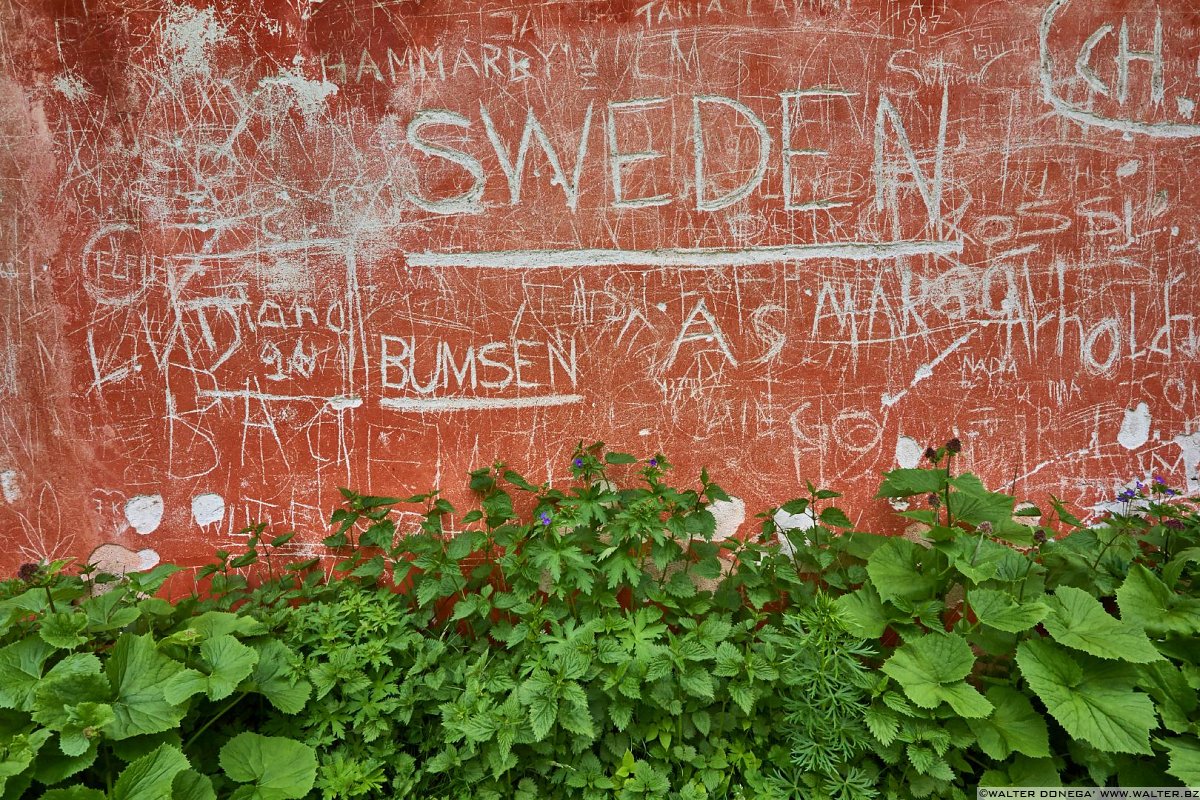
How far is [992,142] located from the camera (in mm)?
3053

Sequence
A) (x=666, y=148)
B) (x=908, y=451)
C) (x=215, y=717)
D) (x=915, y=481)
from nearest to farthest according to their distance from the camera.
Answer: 1. (x=215, y=717)
2. (x=915, y=481)
3. (x=666, y=148)
4. (x=908, y=451)

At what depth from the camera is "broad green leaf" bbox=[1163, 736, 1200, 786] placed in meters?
2.22

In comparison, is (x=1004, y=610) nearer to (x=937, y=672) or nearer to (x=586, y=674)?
(x=937, y=672)

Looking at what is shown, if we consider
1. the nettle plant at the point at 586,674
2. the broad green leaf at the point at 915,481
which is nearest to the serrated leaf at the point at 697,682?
the nettle plant at the point at 586,674

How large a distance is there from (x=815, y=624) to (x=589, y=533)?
964 mm

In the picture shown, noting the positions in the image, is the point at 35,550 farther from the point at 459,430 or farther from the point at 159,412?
the point at 459,430

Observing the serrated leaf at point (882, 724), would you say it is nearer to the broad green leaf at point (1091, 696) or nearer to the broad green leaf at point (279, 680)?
the broad green leaf at point (1091, 696)

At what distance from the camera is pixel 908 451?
316 cm

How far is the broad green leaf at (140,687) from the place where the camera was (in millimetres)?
2209

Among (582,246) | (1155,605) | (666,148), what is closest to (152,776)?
(582,246)

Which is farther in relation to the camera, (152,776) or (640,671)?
(640,671)

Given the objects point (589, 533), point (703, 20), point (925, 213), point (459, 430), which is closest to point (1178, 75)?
point (925, 213)

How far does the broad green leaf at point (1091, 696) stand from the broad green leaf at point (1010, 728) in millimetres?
172

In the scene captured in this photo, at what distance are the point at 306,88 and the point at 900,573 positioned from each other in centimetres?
334
